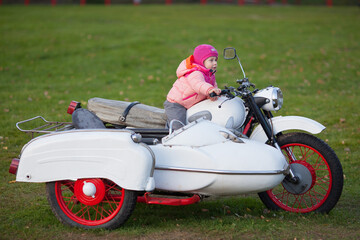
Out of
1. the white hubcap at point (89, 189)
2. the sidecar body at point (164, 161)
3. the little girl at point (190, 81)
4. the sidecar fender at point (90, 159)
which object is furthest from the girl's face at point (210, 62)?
the white hubcap at point (89, 189)

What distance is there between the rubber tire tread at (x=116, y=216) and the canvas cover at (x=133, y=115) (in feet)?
3.14

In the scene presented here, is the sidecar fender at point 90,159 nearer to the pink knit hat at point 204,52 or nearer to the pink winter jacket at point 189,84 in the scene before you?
the pink winter jacket at point 189,84

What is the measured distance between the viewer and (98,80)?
13.9m

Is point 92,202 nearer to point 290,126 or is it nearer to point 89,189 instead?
point 89,189

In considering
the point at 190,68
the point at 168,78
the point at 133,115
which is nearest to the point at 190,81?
the point at 190,68

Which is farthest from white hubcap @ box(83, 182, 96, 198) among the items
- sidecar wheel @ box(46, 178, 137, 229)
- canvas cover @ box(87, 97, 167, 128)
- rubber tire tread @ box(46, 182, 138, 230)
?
canvas cover @ box(87, 97, 167, 128)

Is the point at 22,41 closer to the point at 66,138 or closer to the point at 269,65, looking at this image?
the point at 269,65

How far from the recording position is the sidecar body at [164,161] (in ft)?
14.7

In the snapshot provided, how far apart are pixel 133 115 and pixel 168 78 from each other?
346 inches

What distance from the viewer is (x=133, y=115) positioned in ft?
17.4

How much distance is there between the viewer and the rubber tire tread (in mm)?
4559

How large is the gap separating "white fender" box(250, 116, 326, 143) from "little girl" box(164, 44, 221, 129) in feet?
1.95

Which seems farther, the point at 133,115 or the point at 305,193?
the point at 133,115

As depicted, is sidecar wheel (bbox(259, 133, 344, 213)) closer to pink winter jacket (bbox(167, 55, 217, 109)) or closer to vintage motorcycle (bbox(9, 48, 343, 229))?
vintage motorcycle (bbox(9, 48, 343, 229))
